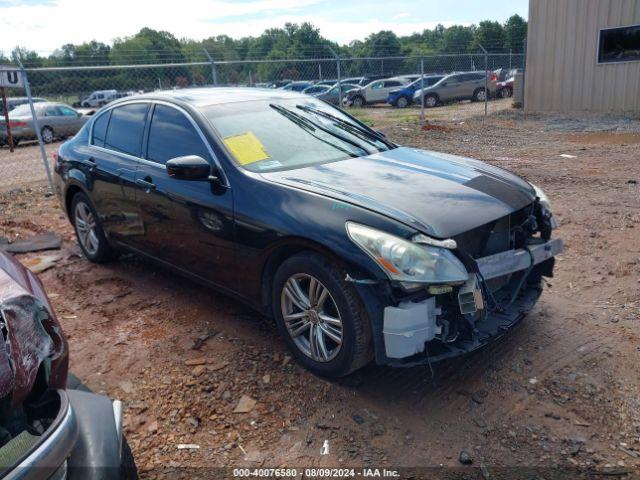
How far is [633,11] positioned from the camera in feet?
49.8

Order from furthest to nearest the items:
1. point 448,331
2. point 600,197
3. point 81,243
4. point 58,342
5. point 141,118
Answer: point 600,197
point 81,243
point 141,118
point 448,331
point 58,342

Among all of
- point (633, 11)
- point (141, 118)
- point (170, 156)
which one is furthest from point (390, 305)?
point (633, 11)

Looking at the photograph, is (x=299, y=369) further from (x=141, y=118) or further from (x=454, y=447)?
(x=141, y=118)

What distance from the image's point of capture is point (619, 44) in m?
15.7

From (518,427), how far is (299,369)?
4.30ft

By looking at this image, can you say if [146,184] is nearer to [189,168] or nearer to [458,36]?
[189,168]

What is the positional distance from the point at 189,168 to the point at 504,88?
2719 centimetres

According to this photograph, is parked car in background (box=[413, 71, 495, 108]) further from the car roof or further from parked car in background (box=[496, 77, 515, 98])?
the car roof

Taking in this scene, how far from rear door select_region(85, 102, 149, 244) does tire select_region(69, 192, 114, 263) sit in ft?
0.76

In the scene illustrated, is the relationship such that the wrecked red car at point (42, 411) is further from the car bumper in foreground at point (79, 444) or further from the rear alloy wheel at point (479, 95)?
the rear alloy wheel at point (479, 95)

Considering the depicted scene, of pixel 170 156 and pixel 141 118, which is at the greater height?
pixel 141 118

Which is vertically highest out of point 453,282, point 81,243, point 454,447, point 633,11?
point 633,11

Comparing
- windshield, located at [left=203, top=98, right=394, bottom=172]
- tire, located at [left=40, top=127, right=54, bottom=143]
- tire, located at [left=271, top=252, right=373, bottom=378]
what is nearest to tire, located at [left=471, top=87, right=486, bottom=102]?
tire, located at [left=40, top=127, right=54, bottom=143]

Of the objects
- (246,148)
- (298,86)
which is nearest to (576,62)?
(298,86)
